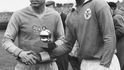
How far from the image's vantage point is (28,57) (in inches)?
161

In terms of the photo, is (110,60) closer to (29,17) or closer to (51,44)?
(51,44)

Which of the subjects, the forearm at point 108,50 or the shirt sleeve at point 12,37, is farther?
the shirt sleeve at point 12,37

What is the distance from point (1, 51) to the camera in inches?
542

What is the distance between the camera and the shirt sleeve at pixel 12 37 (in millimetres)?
4216

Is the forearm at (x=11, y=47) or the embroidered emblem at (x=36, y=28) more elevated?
the embroidered emblem at (x=36, y=28)

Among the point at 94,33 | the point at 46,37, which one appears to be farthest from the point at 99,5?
the point at 46,37

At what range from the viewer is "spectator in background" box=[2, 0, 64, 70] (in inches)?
165

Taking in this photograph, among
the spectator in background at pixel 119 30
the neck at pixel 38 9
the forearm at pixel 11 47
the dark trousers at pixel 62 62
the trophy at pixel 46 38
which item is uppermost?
the neck at pixel 38 9

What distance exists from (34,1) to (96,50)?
990 mm

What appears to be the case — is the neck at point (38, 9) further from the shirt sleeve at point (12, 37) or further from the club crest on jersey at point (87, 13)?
the club crest on jersey at point (87, 13)

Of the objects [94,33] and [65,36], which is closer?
[94,33]

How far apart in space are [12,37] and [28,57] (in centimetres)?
41

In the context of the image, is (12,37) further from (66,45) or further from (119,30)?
(119,30)

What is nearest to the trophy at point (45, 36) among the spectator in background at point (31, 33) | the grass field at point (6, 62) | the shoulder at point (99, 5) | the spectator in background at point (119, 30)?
the spectator in background at point (31, 33)
